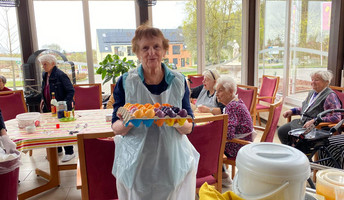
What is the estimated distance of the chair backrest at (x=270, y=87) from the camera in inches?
163

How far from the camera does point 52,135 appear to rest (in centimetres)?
199

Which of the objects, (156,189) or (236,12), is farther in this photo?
(236,12)

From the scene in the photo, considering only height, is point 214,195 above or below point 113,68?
below

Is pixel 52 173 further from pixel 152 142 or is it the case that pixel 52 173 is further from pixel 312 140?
pixel 312 140

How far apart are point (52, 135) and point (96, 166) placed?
88cm

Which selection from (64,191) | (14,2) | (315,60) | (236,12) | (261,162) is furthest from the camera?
(236,12)

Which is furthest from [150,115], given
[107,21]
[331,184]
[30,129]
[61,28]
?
[61,28]

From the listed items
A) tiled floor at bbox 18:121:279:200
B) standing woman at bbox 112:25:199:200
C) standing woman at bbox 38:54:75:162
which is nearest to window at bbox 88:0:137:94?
standing woman at bbox 38:54:75:162

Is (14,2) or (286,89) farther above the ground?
(14,2)

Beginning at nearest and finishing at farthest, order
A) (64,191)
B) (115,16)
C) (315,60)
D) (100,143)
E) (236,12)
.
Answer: (100,143) < (64,191) < (315,60) < (115,16) < (236,12)

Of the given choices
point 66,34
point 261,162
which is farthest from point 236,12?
point 261,162

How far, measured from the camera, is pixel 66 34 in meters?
4.52

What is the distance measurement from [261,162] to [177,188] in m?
0.76

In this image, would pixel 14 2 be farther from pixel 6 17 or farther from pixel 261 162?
pixel 261 162
